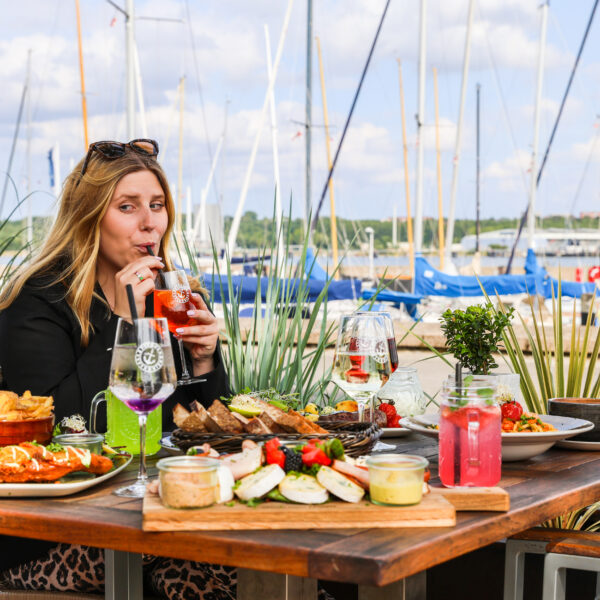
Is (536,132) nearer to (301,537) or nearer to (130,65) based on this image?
(130,65)

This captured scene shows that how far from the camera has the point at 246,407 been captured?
2184mm

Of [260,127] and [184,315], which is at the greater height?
[260,127]

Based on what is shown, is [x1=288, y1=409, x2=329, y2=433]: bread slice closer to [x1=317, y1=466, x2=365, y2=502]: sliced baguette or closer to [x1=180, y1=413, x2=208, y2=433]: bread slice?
[x1=180, y1=413, x2=208, y2=433]: bread slice

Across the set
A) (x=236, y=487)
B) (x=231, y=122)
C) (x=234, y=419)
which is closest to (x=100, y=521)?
(x=236, y=487)

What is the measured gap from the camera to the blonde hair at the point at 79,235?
288 centimetres

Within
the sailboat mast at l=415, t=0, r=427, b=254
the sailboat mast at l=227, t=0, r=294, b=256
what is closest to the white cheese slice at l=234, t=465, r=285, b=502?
the sailboat mast at l=227, t=0, r=294, b=256

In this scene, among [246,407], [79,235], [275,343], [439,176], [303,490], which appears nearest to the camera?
[303,490]

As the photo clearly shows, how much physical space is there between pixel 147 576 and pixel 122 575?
334 millimetres

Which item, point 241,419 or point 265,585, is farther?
point 241,419

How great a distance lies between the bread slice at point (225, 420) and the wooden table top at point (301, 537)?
241 millimetres

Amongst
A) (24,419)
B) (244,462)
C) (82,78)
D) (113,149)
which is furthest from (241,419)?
(82,78)

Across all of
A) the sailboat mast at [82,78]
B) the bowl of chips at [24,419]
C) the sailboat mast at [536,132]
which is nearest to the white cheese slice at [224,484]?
the bowl of chips at [24,419]

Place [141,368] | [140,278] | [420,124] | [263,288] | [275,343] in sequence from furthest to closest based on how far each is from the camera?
[420,124] < [263,288] < [275,343] < [140,278] < [141,368]

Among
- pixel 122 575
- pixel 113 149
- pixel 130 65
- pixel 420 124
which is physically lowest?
pixel 122 575
